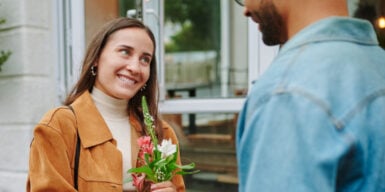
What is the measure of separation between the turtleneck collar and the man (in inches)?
45.1

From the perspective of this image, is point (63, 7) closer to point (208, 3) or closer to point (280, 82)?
point (280, 82)

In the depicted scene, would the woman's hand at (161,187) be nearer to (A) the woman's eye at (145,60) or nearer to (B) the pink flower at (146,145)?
(B) the pink flower at (146,145)

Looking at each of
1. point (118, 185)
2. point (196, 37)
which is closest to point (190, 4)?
point (196, 37)

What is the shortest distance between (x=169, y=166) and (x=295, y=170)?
84cm

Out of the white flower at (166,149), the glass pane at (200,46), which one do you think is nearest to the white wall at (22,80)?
the white flower at (166,149)

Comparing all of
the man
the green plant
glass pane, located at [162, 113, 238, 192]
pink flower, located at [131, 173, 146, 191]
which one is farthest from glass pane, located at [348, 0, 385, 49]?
the man

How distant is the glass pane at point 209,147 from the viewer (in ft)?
13.0

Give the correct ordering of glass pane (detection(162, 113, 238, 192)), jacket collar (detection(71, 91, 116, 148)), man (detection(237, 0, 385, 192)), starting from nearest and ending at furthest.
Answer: man (detection(237, 0, 385, 192))
jacket collar (detection(71, 91, 116, 148))
glass pane (detection(162, 113, 238, 192))

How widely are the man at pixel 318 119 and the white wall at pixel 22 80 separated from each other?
2.66 metres

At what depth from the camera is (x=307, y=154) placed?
0.61 metres

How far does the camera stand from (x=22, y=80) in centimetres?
305

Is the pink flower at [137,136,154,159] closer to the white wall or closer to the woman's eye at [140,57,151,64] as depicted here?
the woman's eye at [140,57,151,64]

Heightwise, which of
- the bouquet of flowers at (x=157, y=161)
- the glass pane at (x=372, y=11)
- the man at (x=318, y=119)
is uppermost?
the glass pane at (x=372, y=11)

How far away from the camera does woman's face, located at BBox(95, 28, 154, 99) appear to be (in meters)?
1.74
